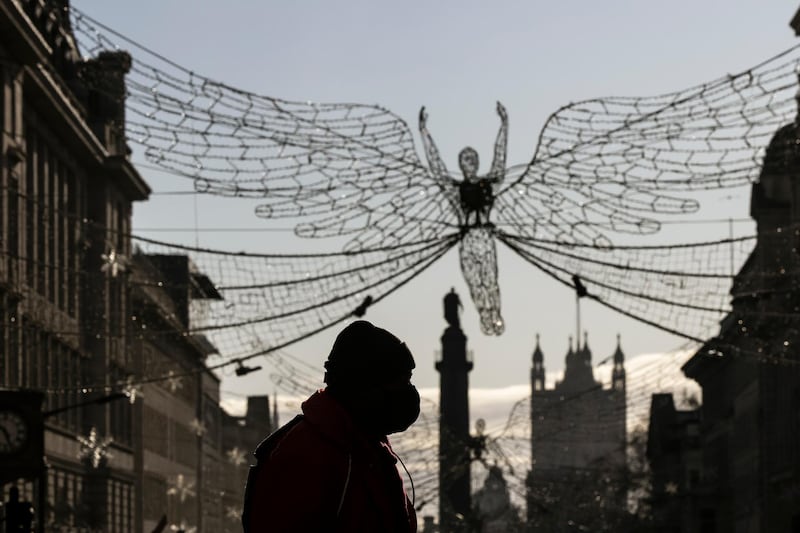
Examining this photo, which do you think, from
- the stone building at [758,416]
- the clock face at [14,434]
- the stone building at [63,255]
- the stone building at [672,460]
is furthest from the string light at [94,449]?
the stone building at [672,460]

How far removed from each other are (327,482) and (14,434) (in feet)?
55.7

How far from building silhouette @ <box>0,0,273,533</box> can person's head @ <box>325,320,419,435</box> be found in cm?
2852

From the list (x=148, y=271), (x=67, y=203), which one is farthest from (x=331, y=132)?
(x=148, y=271)

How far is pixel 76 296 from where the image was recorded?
206 feet

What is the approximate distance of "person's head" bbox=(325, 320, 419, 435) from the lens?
5.38 meters

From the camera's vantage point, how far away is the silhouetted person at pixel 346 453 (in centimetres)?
518

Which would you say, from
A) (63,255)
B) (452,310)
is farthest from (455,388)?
(63,255)

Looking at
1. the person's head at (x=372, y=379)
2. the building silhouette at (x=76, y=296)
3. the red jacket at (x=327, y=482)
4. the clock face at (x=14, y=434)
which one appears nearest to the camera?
the red jacket at (x=327, y=482)

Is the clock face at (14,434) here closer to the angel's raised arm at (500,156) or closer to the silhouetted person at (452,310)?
the angel's raised arm at (500,156)

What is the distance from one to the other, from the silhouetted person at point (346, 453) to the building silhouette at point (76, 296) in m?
28.5

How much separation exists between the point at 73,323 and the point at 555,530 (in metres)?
29.9

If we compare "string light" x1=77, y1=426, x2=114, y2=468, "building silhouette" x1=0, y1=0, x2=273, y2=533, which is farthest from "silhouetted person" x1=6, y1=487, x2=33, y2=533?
"string light" x1=77, y1=426, x2=114, y2=468

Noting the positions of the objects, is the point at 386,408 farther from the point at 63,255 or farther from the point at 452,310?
the point at 452,310

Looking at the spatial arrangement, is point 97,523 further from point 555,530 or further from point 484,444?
point 555,530
